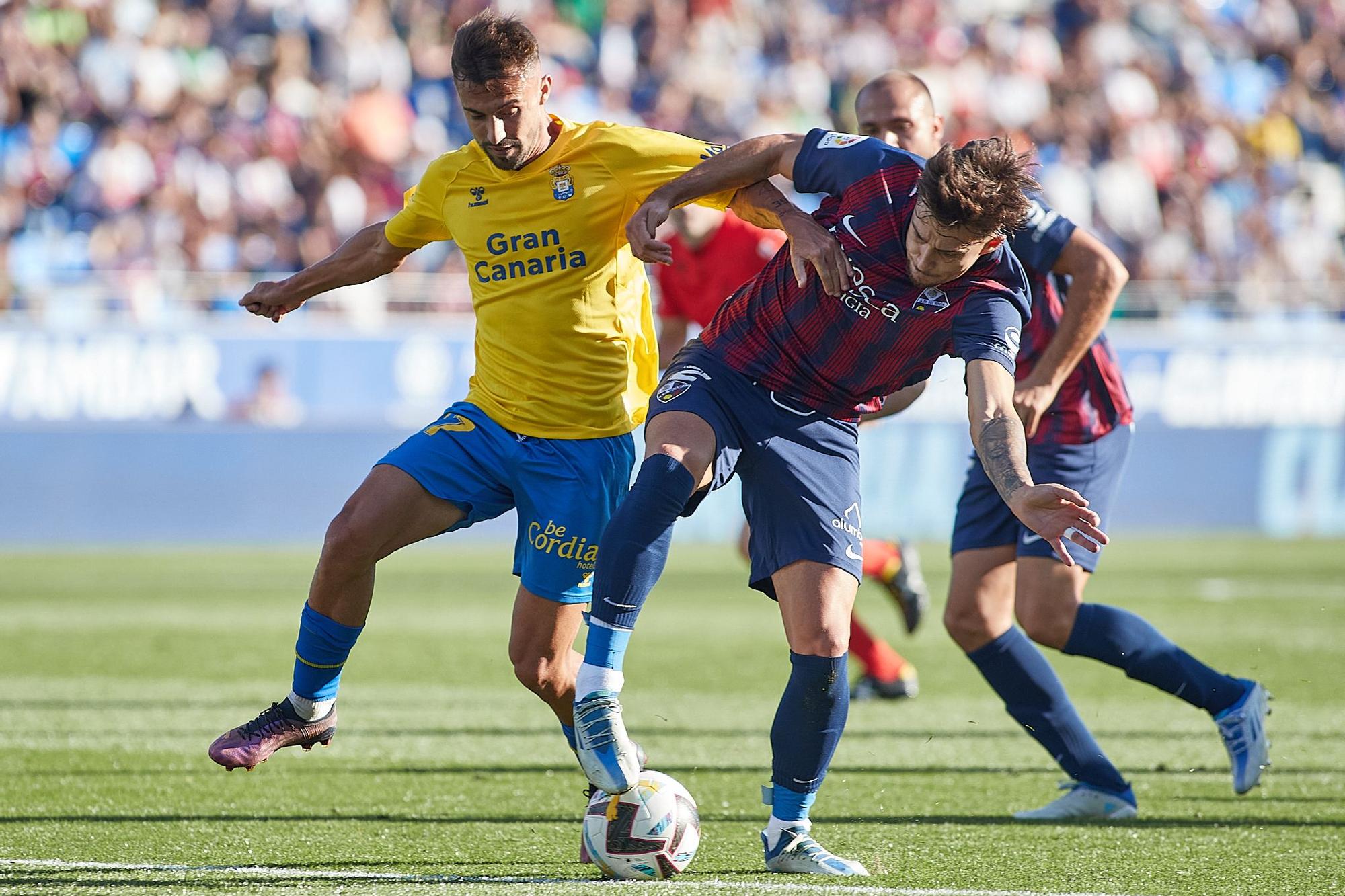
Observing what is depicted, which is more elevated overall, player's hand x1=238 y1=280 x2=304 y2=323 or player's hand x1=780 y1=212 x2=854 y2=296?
player's hand x1=780 y1=212 x2=854 y2=296

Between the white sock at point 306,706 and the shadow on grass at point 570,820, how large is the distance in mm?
407

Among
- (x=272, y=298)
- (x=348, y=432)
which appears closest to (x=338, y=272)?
(x=272, y=298)

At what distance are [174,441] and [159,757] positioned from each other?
9.81 meters

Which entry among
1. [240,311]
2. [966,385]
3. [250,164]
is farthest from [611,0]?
[966,385]

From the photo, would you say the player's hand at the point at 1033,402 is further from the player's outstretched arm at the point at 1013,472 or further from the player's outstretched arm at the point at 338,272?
the player's outstretched arm at the point at 338,272

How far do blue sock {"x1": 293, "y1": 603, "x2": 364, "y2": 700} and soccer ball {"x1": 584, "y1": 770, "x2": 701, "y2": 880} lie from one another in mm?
1023

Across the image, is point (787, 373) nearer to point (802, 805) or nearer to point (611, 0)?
point (802, 805)

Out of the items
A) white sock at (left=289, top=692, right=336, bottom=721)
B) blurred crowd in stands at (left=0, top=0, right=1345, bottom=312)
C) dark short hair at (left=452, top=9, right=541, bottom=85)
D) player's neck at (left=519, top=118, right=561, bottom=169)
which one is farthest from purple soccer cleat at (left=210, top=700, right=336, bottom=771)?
blurred crowd in stands at (left=0, top=0, right=1345, bottom=312)

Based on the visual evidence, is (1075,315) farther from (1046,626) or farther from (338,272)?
(338,272)

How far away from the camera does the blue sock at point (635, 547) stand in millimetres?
4352

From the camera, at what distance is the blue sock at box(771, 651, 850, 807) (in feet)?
15.0

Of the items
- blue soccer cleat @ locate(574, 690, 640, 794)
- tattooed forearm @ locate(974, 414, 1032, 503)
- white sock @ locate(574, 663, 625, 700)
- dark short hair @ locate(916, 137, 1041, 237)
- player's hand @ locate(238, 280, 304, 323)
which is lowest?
blue soccer cleat @ locate(574, 690, 640, 794)

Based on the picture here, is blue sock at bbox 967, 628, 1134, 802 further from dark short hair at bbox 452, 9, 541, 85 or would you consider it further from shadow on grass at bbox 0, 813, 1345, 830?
dark short hair at bbox 452, 9, 541, 85

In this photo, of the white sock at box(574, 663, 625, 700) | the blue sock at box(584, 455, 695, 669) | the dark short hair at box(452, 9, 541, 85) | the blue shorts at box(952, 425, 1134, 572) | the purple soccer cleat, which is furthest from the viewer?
the blue shorts at box(952, 425, 1134, 572)
